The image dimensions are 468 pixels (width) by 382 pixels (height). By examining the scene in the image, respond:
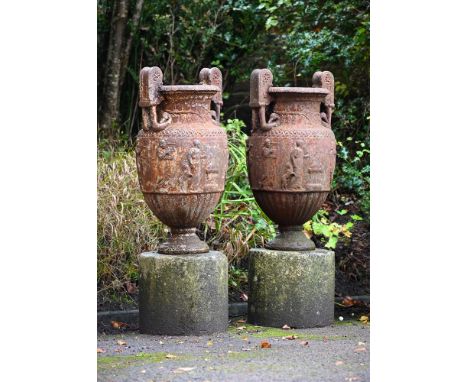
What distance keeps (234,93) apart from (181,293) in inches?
173

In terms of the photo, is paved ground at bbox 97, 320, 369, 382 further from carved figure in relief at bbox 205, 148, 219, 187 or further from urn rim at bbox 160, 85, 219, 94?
urn rim at bbox 160, 85, 219, 94

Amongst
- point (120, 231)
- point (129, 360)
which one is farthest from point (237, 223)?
point (129, 360)

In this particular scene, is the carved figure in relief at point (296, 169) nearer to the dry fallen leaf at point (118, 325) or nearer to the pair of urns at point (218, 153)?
the pair of urns at point (218, 153)

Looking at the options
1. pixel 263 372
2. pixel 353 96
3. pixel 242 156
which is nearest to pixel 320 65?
pixel 353 96

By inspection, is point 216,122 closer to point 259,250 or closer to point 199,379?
point 259,250

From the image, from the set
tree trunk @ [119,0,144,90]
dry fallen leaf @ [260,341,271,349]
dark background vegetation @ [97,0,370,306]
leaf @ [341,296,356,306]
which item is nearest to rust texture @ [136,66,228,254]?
dry fallen leaf @ [260,341,271,349]

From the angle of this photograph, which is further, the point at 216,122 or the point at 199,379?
the point at 216,122

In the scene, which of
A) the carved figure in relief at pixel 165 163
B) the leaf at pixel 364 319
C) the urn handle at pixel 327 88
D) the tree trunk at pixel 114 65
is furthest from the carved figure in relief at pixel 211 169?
the tree trunk at pixel 114 65

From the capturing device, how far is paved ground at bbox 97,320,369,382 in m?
4.20

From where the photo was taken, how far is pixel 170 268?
17.3 ft

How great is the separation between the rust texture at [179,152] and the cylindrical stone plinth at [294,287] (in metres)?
0.57

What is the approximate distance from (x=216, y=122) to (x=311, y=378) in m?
1.86

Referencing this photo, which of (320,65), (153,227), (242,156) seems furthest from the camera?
(320,65)

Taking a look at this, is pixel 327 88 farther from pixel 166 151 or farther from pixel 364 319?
pixel 364 319
